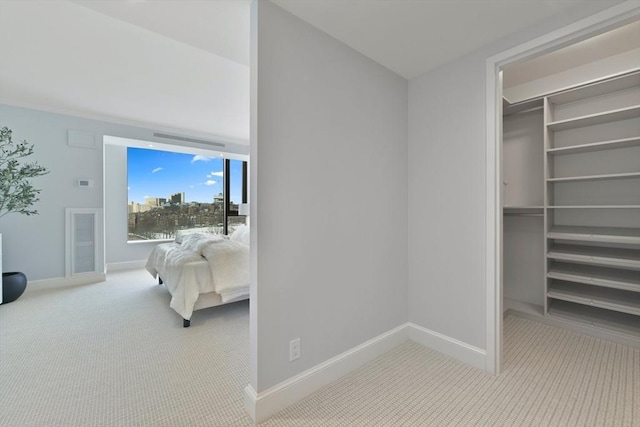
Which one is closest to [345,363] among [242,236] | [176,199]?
[242,236]

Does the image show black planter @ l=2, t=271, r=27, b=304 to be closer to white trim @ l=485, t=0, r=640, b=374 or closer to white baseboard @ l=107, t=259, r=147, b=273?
white baseboard @ l=107, t=259, r=147, b=273

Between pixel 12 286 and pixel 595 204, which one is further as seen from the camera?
pixel 12 286

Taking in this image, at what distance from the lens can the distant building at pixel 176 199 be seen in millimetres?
5703

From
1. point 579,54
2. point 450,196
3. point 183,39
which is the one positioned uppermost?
point 579,54

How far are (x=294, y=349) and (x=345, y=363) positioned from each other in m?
0.46

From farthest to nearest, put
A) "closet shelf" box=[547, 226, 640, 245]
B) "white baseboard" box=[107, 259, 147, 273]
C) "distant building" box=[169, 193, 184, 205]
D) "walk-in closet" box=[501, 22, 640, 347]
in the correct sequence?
"distant building" box=[169, 193, 184, 205] → "white baseboard" box=[107, 259, 147, 273] → "walk-in closet" box=[501, 22, 640, 347] → "closet shelf" box=[547, 226, 640, 245]

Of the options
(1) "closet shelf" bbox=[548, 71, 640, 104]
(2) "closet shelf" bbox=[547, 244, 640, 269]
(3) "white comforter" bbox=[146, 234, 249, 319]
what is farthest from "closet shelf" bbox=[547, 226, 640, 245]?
(3) "white comforter" bbox=[146, 234, 249, 319]

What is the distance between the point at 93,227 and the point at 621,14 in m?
5.76

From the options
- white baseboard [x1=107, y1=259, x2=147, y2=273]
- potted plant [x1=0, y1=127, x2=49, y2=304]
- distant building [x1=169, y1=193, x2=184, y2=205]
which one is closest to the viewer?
potted plant [x1=0, y1=127, x2=49, y2=304]

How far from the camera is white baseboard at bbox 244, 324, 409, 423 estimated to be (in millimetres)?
1470

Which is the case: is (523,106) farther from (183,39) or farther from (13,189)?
(13,189)

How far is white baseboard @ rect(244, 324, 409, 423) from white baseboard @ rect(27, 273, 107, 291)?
3890mm

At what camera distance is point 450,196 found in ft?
6.86

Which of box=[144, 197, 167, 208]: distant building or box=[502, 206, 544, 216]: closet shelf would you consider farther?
box=[144, 197, 167, 208]: distant building
